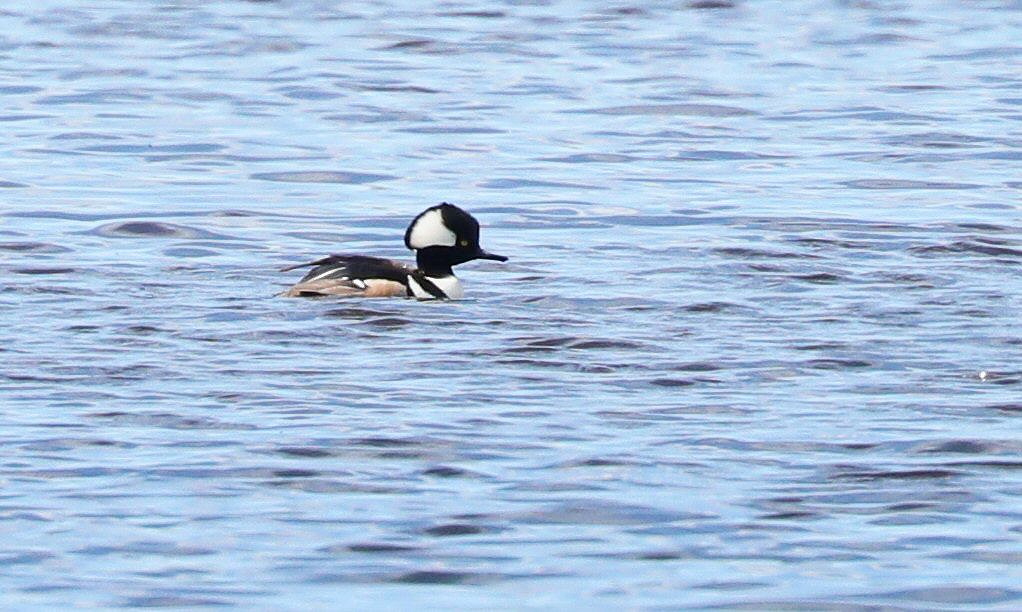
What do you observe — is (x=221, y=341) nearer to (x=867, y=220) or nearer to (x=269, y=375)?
(x=269, y=375)

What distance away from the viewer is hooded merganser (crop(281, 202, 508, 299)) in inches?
539

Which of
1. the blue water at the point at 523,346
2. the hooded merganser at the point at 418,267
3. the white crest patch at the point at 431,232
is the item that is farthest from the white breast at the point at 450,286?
the white crest patch at the point at 431,232

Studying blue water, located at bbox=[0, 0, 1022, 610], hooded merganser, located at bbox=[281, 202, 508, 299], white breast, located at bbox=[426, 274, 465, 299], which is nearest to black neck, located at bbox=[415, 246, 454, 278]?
hooded merganser, located at bbox=[281, 202, 508, 299]

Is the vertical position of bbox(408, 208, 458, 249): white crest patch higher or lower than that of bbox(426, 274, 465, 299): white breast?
higher

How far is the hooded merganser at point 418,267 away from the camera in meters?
13.7

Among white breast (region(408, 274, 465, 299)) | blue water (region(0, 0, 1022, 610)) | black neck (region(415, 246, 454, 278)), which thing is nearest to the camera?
blue water (region(0, 0, 1022, 610))

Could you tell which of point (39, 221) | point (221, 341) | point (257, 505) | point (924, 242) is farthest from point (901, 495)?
point (39, 221)

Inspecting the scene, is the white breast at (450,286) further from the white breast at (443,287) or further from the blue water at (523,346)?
the blue water at (523,346)

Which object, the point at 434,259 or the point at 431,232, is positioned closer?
the point at 434,259

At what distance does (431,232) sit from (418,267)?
0.22 metres

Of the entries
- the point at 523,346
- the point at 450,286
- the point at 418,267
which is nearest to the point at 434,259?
the point at 418,267

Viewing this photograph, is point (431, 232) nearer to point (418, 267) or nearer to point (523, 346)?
point (418, 267)

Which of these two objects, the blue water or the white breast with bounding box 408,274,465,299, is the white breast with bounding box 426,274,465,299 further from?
the blue water

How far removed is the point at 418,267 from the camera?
14.4 m
